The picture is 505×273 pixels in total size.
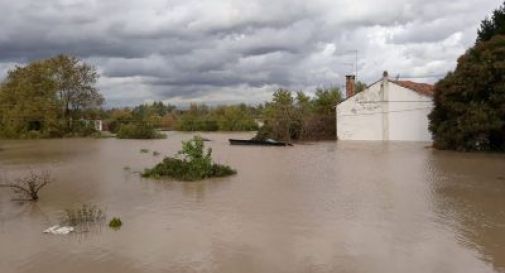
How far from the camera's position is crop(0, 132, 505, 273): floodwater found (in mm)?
9133

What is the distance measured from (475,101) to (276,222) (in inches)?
793

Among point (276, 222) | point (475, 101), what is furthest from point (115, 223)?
point (475, 101)

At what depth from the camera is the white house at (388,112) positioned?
3638cm

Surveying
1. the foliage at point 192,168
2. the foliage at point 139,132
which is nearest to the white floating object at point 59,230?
the foliage at point 192,168

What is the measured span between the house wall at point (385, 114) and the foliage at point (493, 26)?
18.7 ft

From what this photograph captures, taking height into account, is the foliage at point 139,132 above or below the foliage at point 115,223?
above

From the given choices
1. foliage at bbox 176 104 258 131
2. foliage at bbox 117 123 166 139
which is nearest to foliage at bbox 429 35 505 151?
foliage at bbox 117 123 166 139

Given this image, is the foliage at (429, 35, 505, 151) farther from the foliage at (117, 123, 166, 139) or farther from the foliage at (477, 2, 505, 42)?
the foliage at (117, 123, 166, 139)

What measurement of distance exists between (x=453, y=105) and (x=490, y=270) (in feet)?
71.9

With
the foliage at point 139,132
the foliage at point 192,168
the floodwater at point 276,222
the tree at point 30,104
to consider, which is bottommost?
the floodwater at point 276,222

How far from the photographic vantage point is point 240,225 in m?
11.8

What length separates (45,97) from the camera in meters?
52.7

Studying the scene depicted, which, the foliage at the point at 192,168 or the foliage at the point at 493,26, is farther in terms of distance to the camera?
the foliage at the point at 493,26

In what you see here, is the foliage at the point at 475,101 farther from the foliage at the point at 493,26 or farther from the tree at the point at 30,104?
the tree at the point at 30,104
